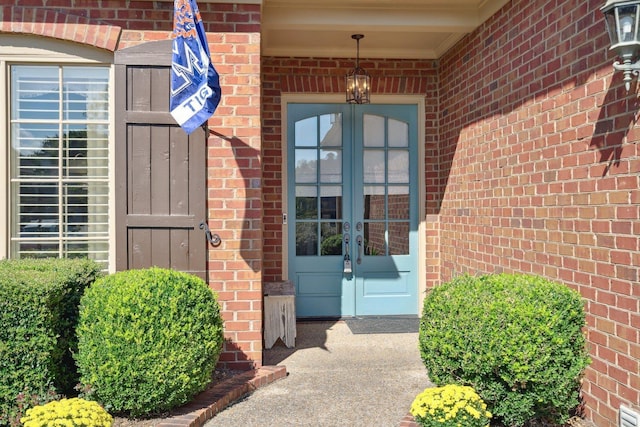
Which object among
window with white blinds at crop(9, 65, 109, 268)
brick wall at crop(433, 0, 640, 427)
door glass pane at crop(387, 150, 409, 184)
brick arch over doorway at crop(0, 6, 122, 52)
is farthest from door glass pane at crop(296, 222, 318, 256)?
brick arch over doorway at crop(0, 6, 122, 52)

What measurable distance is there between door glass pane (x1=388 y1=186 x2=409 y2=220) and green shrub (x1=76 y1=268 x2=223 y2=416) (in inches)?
141

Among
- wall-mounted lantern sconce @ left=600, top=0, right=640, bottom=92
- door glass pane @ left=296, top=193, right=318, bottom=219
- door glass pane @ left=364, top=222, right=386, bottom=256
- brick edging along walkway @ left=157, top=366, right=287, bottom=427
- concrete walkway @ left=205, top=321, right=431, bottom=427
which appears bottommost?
concrete walkway @ left=205, top=321, right=431, bottom=427

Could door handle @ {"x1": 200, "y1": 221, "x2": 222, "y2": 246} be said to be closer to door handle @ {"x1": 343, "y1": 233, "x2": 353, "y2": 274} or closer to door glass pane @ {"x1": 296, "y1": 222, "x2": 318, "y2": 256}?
door glass pane @ {"x1": 296, "y1": 222, "x2": 318, "y2": 256}

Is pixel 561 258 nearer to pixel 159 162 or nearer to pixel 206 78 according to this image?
pixel 206 78

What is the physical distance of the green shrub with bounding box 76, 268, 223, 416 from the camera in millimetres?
3287

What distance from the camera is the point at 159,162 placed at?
435 centimetres

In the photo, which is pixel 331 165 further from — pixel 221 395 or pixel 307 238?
pixel 221 395

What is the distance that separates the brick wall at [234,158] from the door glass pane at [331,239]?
83.4 inches

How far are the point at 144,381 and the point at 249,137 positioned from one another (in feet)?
6.89

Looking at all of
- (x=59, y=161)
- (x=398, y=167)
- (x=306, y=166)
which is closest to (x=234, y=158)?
(x=59, y=161)

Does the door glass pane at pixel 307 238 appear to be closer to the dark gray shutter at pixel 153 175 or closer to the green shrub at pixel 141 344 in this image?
the dark gray shutter at pixel 153 175

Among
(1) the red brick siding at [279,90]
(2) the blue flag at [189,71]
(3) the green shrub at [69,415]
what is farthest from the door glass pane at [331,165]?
(3) the green shrub at [69,415]

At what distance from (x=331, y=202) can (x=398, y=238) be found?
0.93m

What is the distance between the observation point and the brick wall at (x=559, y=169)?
316 centimetres
